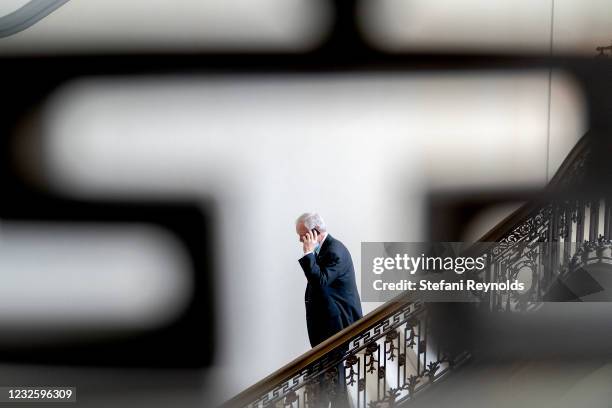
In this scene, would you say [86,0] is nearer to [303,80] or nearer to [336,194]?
[303,80]

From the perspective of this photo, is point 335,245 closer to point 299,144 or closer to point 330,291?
point 330,291

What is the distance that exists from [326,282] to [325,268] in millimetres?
59

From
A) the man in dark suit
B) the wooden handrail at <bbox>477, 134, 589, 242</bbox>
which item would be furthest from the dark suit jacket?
the wooden handrail at <bbox>477, 134, 589, 242</bbox>

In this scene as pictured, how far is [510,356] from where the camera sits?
2258 millimetres

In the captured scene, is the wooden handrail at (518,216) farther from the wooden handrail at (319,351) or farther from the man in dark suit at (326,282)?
the man in dark suit at (326,282)

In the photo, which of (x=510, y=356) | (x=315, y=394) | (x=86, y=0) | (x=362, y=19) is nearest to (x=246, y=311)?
(x=315, y=394)

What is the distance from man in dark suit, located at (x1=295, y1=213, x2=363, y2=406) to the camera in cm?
224

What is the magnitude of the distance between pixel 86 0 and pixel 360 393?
6.59 feet

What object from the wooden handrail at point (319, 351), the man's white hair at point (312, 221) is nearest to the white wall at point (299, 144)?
the man's white hair at point (312, 221)

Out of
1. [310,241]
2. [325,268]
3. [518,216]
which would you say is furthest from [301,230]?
[518,216]

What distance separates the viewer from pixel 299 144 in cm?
222

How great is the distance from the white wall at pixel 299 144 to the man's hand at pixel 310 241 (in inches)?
1.7

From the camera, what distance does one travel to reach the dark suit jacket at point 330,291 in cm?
224

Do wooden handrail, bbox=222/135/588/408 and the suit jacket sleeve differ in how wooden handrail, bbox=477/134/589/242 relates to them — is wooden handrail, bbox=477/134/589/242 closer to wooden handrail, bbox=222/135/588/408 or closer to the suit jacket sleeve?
wooden handrail, bbox=222/135/588/408
